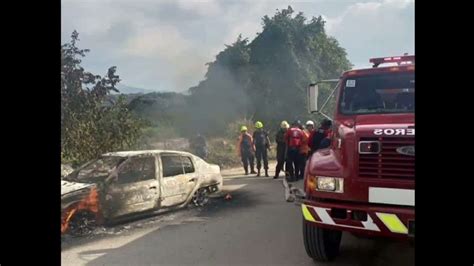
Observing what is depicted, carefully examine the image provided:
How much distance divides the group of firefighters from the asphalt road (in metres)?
1.47

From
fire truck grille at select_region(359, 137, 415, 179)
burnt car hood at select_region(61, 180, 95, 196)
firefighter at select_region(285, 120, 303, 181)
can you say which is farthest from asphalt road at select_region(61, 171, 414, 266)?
firefighter at select_region(285, 120, 303, 181)

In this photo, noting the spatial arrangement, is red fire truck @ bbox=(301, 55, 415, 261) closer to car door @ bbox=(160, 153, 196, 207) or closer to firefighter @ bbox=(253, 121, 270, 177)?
car door @ bbox=(160, 153, 196, 207)

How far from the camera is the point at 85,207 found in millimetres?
3994

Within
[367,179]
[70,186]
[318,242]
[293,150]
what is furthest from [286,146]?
[367,179]

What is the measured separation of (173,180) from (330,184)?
2506 mm

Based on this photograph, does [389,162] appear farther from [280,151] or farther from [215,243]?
[280,151]

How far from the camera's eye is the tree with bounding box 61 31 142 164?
344 centimetres

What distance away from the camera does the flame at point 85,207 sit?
3859 mm

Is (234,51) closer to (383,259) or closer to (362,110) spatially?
(362,110)

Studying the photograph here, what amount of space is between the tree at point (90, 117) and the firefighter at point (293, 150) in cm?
380
